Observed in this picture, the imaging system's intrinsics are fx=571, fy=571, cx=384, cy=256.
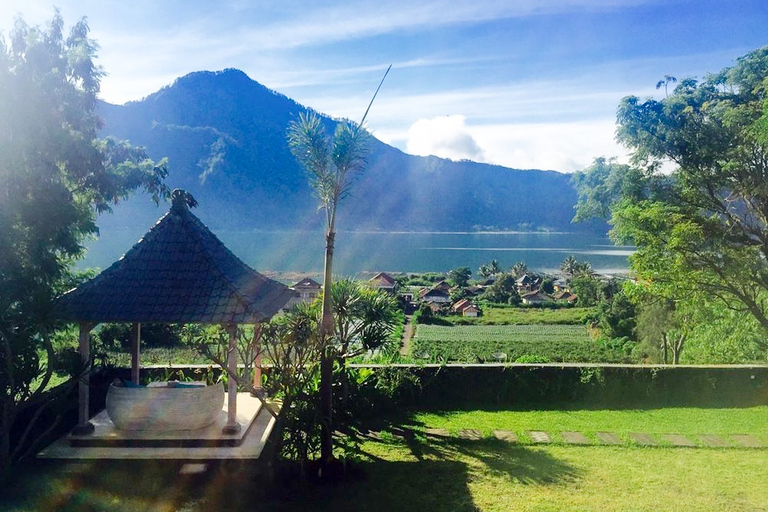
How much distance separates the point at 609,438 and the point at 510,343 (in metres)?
35.1

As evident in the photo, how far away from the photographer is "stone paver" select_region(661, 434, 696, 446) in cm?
865

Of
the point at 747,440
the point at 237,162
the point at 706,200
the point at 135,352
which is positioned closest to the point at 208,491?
the point at 135,352

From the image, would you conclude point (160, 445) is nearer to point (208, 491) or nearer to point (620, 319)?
point (208, 491)

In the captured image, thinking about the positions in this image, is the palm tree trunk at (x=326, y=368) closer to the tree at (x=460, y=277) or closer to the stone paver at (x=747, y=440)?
the stone paver at (x=747, y=440)

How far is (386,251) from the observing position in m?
140

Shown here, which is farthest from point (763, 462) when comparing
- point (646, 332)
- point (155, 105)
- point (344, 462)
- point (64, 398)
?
point (155, 105)

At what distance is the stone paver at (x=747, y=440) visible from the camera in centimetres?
858

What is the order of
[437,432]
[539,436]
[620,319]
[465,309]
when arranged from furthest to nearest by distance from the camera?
[465,309] < [620,319] < [437,432] < [539,436]

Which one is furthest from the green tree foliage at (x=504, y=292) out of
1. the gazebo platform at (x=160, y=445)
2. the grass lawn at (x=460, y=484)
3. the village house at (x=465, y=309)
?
the gazebo platform at (x=160, y=445)

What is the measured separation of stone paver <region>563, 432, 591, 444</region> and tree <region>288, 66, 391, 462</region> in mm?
3869

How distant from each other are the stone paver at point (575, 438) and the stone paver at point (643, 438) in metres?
0.74

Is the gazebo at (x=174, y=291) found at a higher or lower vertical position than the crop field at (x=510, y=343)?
higher

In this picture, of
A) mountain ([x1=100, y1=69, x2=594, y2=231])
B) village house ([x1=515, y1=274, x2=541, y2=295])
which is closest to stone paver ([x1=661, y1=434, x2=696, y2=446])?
village house ([x1=515, y1=274, x2=541, y2=295])

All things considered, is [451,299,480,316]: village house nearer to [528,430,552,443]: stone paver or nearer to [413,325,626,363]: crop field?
[413,325,626,363]: crop field
